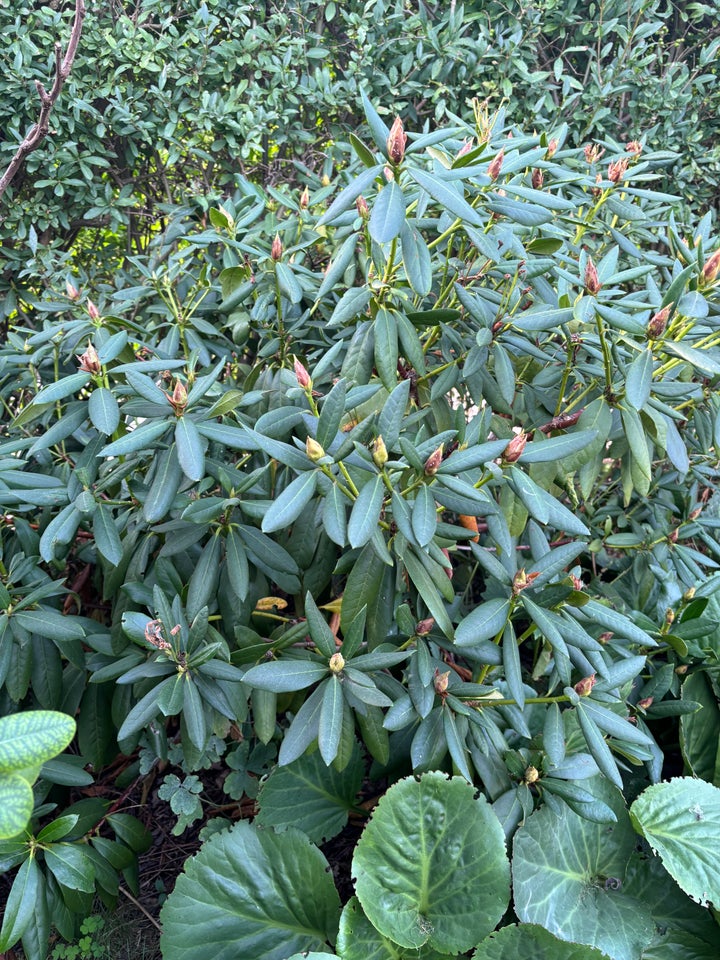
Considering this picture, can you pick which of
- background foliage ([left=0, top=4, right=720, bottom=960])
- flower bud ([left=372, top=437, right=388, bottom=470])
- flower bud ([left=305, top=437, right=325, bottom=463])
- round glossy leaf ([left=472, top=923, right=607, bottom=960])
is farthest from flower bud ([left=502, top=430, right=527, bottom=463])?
round glossy leaf ([left=472, top=923, right=607, bottom=960])

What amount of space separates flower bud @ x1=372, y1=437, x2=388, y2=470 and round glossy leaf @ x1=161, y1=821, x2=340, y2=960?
1.06 meters

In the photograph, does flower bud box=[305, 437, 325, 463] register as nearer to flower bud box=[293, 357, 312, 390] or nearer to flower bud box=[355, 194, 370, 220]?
flower bud box=[293, 357, 312, 390]

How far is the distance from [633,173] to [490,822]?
65.4 inches

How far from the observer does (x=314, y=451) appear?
130 cm

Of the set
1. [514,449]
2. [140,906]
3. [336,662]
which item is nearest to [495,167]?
[514,449]

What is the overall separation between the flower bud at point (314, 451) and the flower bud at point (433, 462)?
20cm

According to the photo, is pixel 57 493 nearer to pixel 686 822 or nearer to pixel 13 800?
pixel 13 800

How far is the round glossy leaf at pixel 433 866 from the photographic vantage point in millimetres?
1686

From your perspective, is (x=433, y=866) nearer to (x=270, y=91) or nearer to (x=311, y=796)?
(x=311, y=796)

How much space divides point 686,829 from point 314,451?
1.38 metres

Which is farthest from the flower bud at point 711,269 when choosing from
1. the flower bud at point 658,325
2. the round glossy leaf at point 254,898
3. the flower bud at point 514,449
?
the round glossy leaf at point 254,898

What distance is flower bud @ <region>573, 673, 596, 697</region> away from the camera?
1548 mm

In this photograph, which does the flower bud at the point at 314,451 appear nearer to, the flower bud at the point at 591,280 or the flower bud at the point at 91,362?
the flower bud at the point at 91,362

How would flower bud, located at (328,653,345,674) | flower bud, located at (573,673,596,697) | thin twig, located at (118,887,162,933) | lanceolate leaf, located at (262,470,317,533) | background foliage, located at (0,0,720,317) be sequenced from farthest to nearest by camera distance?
background foliage, located at (0,0,720,317) < thin twig, located at (118,887,162,933) < flower bud, located at (573,673,596,697) < flower bud, located at (328,653,345,674) < lanceolate leaf, located at (262,470,317,533)
